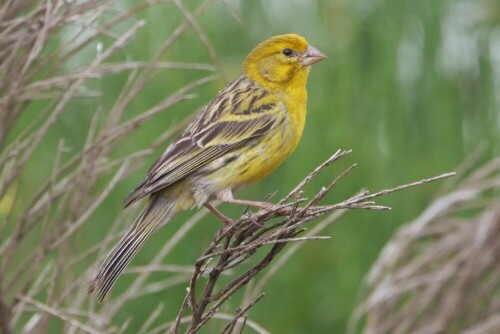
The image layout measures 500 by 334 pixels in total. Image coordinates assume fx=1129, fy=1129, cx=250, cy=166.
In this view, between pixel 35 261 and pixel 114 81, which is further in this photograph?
pixel 114 81

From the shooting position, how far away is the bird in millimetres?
3717

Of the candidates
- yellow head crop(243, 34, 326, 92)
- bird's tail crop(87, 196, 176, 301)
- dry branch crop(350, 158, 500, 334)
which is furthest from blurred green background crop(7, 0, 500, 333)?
bird's tail crop(87, 196, 176, 301)

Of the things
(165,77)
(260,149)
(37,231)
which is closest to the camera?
(260,149)

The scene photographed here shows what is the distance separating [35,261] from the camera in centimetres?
352

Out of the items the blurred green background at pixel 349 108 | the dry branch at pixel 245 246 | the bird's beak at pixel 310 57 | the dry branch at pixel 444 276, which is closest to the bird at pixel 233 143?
the bird's beak at pixel 310 57

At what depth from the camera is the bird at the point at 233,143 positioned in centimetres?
372

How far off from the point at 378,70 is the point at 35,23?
114 inches

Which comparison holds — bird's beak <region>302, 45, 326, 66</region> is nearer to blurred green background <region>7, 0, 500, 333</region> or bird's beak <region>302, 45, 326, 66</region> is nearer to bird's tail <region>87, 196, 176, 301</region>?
bird's tail <region>87, 196, 176, 301</region>

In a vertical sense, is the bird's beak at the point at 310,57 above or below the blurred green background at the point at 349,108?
above

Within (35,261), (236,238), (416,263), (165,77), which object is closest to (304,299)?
(416,263)

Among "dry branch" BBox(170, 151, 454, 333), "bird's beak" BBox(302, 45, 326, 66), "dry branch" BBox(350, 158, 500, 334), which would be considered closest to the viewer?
"dry branch" BBox(170, 151, 454, 333)

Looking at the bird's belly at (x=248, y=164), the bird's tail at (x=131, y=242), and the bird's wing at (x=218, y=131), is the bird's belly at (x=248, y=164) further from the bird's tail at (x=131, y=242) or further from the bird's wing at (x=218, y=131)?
the bird's tail at (x=131, y=242)

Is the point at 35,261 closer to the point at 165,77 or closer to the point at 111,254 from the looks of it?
the point at 111,254

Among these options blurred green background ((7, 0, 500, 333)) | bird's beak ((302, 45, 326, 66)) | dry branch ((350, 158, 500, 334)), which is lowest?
dry branch ((350, 158, 500, 334))
